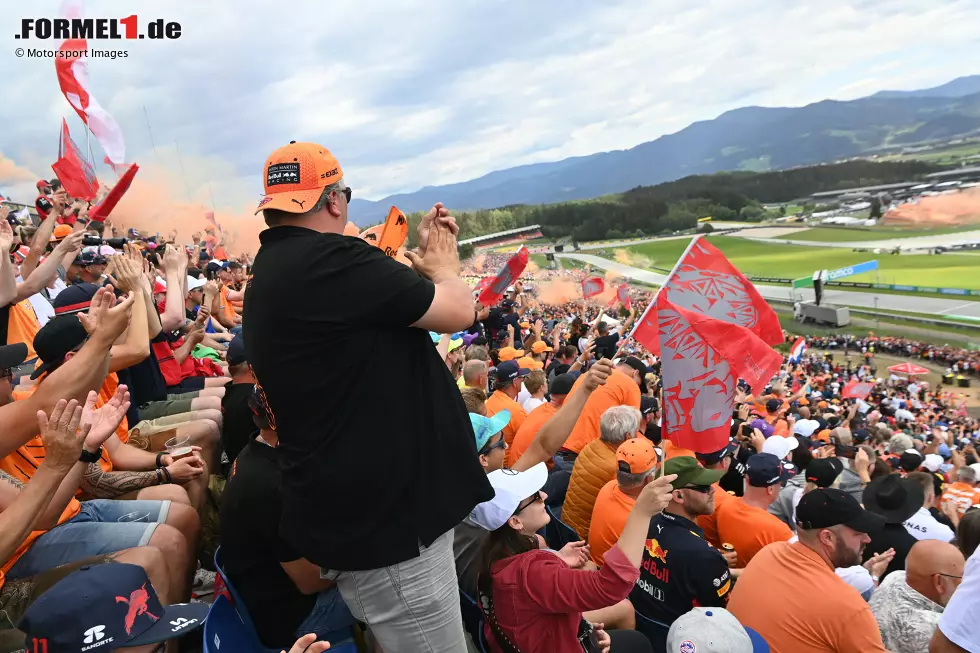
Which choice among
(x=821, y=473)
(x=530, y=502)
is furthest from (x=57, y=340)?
(x=821, y=473)

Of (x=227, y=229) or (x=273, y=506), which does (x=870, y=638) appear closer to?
(x=273, y=506)

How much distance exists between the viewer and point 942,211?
85.4 meters

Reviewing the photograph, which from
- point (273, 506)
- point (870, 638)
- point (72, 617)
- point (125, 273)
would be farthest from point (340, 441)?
point (870, 638)

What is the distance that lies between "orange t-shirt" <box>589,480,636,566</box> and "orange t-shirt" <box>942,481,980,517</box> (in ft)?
19.7

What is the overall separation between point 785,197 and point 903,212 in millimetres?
40250

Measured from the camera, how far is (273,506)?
265 cm

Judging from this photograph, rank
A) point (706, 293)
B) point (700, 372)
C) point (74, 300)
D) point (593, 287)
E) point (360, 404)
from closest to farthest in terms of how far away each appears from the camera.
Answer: point (360, 404) < point (700, 372) < point (74, 300) < point (706, 293) < point (593, 287)

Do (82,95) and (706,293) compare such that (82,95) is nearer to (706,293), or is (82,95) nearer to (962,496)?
(706,293)

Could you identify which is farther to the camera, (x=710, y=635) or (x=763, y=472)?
(x=763, y=472)

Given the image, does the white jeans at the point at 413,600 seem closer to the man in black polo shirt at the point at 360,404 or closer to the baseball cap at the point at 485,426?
the man in black polo shirt at the point at 360,404

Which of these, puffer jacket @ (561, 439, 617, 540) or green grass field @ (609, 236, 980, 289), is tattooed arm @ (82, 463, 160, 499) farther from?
green grass field @ (609, 236, 980, 289)

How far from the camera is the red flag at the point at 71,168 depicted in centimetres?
1047

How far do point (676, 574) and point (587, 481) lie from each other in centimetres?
135

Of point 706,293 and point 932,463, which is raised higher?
point 706,293
